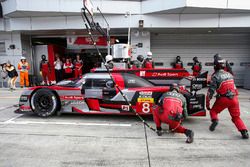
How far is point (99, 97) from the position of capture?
463 centimetres

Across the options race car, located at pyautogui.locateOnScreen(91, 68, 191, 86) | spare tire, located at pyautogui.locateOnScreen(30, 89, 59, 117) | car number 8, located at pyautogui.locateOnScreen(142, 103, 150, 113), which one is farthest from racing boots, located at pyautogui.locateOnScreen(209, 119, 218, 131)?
spare tire, located at pyautogui.locateOnScreen(30, 89, 59, 117)

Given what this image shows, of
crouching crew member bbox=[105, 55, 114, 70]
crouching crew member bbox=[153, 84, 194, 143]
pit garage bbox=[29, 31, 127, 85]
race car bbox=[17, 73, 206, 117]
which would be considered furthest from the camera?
pit garage bbox=[29, 31, 127, 85]

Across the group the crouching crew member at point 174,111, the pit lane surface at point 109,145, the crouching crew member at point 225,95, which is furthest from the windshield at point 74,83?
the crouching crew member at point 225,95

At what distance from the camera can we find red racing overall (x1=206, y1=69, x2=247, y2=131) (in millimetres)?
3664

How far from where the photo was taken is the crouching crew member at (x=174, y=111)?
3406 mm

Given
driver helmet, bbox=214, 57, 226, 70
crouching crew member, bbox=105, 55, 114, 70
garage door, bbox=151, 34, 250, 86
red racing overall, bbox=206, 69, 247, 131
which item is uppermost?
garage door, bbox=151, 34, 250, 86

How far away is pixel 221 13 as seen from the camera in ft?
31.2

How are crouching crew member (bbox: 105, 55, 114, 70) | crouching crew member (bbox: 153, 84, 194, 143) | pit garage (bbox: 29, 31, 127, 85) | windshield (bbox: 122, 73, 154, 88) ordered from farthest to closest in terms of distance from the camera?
pit garage (bbox: 29, 31, 127, 85)
crouching crew member (bbox: 105, 55, 114, 70)
windshield (bbox: 122, 73, 154, 88)
crouching crew member (bbox: 153, 84, 194, 143)

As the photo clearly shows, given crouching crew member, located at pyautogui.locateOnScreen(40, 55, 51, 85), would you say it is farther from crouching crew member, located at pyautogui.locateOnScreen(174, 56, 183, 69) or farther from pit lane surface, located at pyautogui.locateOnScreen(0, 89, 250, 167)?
crouching crew member, located at pyautogui.locateOnScreen(174, 56, 183, 69)

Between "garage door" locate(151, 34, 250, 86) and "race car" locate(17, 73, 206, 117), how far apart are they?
7425mm

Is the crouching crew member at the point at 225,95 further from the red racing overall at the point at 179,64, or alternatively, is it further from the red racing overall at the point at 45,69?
the red racing overall at the point at 45,69

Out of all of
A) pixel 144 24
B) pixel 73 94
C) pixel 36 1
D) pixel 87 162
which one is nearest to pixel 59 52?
pixel 36 1

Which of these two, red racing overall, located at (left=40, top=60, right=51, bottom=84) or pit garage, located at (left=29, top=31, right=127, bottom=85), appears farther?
pit garage, located at (left=29, top=31, right=127, bottom=85)

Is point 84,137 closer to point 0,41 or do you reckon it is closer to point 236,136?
point 236,136
